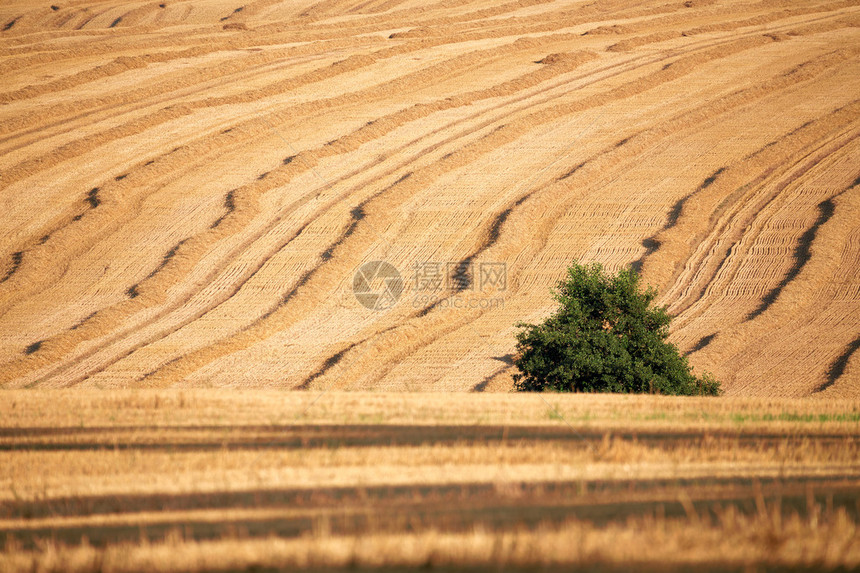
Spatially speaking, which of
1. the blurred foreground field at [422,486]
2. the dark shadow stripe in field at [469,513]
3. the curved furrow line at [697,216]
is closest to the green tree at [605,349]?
the blurred foreground field at [422,486]

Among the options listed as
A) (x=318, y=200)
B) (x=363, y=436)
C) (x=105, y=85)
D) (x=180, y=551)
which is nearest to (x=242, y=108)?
(x=105, y=85)

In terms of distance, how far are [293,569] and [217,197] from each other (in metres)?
31.2

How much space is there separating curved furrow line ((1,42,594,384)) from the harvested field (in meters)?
0.18

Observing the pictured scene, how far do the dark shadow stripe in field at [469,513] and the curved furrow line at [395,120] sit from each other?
21.8m

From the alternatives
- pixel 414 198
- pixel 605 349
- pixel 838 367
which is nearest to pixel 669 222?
pixel 414 198

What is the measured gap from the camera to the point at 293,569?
5480mm

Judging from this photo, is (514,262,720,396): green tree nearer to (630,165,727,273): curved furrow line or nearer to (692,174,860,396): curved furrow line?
(692,174,860,396): curved furrow line

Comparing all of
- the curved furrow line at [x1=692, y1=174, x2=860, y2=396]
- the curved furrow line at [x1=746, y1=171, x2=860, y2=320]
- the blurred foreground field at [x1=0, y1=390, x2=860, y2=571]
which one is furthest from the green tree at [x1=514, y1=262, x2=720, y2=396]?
the curved furrow line at [x1=746, y1=171, x2=860, y2=320]

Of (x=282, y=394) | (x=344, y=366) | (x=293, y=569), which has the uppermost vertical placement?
(x=293, y=569)

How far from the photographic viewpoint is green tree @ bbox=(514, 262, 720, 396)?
18703 mm

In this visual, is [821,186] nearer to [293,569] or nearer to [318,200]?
[318,200]

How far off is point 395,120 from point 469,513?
38.0 metres

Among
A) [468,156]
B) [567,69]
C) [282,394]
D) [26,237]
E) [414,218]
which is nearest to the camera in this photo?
[282,394]

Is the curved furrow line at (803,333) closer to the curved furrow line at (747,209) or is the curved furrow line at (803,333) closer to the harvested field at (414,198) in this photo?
the harvested field at (414,198)
